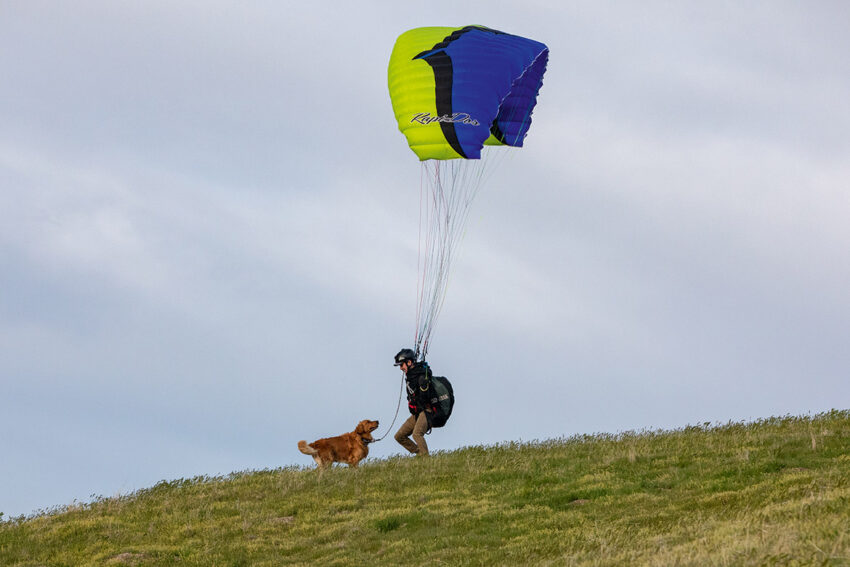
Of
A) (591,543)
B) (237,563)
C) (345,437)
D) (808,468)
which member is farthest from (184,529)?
(808,468)

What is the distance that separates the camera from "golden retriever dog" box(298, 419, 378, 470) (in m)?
19.5

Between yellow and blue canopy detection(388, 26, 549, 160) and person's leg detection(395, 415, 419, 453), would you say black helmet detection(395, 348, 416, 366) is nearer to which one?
person's leg detection(395, 415, 419, 453)

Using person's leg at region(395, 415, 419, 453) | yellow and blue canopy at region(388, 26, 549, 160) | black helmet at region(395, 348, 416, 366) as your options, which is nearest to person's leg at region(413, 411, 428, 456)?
person's leg at region(395, 415, 419, 453)

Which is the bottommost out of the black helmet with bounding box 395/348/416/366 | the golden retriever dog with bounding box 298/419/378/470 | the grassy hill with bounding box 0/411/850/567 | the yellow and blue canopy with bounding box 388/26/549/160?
the grassy hill with bounding box 0/411/850/567

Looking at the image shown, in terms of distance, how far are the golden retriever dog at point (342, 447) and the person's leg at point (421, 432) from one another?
90cm

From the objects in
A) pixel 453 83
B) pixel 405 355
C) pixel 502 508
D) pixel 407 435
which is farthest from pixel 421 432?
pixel 453 83

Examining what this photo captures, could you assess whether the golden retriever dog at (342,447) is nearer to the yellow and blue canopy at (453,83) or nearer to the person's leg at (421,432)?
the person's leg at (421,432)

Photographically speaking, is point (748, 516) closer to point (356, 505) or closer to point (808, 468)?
point (808, 468)

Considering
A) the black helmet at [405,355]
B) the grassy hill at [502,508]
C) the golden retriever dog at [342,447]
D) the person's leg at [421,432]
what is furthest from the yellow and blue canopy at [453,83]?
the grassy hill at [502,508]

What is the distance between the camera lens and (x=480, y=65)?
69.1 ft

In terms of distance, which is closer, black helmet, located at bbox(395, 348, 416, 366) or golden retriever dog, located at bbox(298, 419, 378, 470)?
golden retriever dog, located at bbox(298, 419, 378, 470)

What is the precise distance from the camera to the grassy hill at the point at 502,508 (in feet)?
40.3

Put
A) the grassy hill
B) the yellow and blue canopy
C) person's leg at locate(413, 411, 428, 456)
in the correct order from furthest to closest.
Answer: the yellow and blue canopy
person's leg at locate(413, 411, 428, 456)
the grassy hill

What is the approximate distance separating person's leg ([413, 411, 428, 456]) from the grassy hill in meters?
0.35
